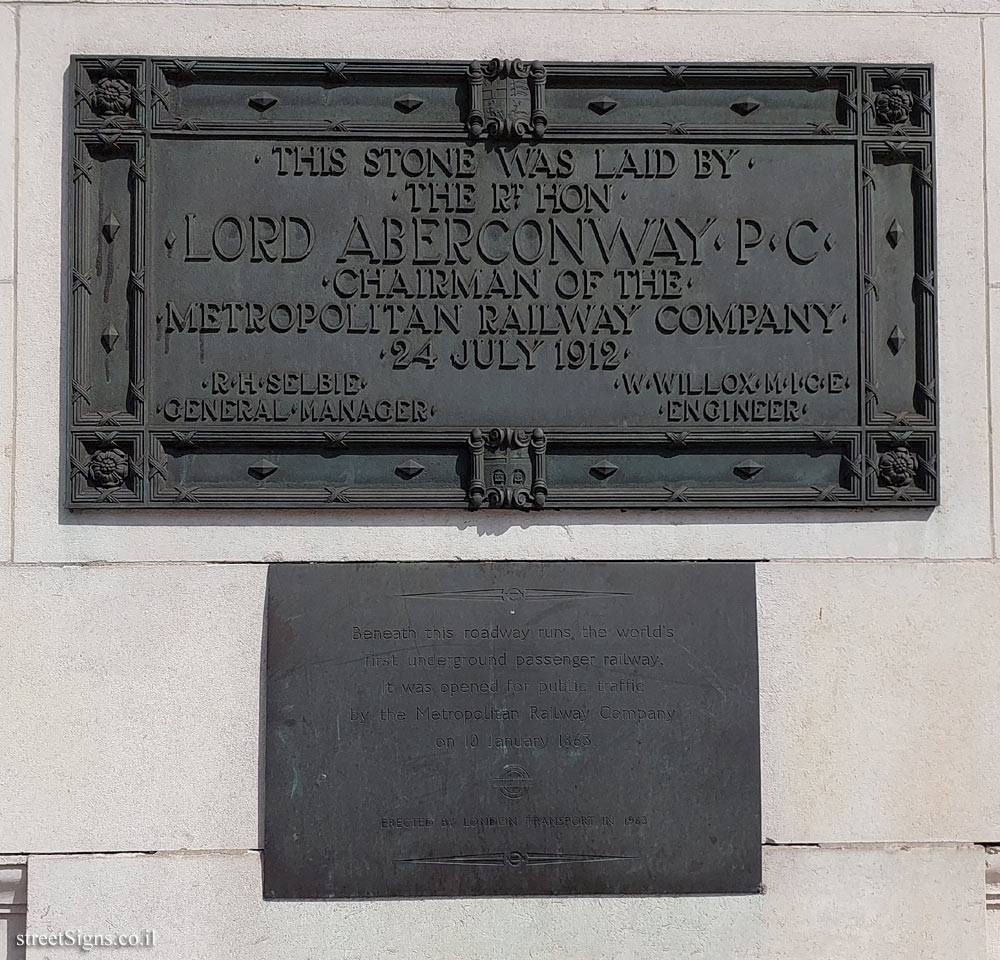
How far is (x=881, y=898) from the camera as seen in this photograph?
4.48m

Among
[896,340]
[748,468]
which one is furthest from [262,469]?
[896,340]

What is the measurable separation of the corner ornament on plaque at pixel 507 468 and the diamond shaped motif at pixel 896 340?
56.3 inches

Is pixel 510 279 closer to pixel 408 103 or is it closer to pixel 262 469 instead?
pixel 408 103

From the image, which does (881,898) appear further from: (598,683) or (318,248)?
(318,248)

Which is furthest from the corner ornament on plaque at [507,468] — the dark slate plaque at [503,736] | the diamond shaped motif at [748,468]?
the diamond shaped motif at [748,468]

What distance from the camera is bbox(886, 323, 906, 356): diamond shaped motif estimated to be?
15.2ft

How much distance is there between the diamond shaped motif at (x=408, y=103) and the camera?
459 centimetres

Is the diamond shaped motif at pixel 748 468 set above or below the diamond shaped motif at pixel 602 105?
below

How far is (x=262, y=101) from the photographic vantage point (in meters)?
4.55

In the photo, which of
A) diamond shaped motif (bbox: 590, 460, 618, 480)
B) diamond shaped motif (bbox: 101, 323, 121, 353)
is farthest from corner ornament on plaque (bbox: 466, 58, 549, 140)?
diamond shaped motif (bbox: 101, 323, 121, 353)

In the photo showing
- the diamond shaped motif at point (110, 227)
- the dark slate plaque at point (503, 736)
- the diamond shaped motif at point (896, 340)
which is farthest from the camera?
the diamond shaped motif at point (896, 340)

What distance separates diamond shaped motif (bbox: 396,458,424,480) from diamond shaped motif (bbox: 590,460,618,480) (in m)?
0.67

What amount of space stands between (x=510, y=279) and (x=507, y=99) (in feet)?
2.32

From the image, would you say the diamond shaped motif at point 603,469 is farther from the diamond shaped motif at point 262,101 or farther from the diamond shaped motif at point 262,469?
the diamond shaped motif at point 262,101
